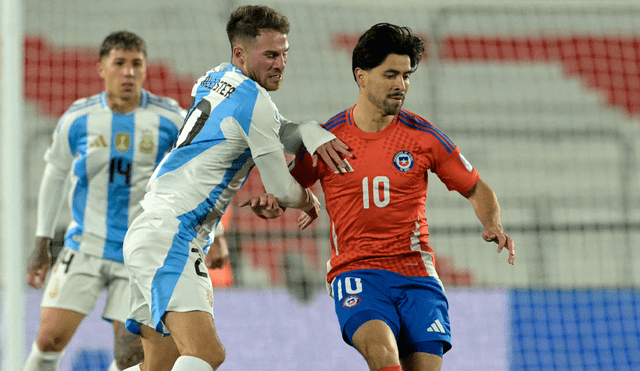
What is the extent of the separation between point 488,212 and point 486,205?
4 centimetres

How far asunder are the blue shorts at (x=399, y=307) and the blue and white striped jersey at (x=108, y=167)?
1714 millimetres

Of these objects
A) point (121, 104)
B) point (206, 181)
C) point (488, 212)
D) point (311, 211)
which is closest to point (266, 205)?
point (206, 181)

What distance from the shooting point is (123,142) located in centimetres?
459

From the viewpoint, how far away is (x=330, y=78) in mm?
10305

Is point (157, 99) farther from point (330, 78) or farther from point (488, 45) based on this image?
point (488, 45)

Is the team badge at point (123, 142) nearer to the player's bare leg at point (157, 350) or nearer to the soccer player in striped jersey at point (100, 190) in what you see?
the soccer player in striped jersey at point (100, 190)

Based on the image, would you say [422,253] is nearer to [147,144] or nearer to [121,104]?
[147,144]

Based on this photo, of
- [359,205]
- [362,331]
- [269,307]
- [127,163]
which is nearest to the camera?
[362,331]

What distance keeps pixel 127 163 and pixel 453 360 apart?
341 cm

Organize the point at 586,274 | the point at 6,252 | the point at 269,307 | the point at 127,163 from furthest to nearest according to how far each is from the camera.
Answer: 1. the point at 586,274
2. the point at 269,307
3. the point at 127,163
4. the point at 6,252

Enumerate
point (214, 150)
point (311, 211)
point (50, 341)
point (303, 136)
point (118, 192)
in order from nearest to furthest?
point (214, 150) < point (303, 136) < point (311, 211) < point (50, 341) < point (118, 192)

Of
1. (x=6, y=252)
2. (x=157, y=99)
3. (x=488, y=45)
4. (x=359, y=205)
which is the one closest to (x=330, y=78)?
(x=488, y=45)

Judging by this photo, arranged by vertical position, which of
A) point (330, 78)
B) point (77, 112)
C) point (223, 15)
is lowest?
point (77, 112)

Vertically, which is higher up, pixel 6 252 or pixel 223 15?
pixel 223 15
